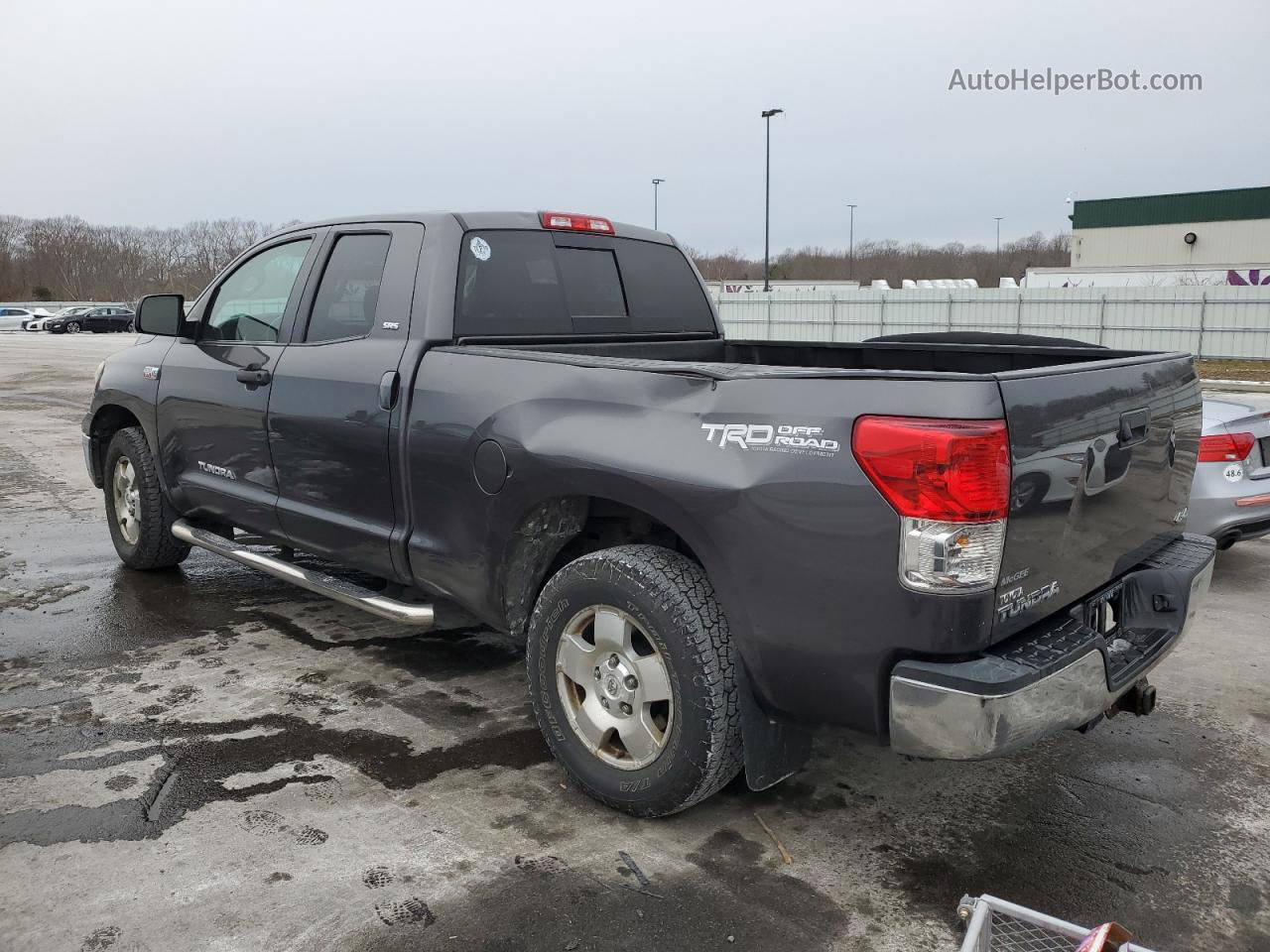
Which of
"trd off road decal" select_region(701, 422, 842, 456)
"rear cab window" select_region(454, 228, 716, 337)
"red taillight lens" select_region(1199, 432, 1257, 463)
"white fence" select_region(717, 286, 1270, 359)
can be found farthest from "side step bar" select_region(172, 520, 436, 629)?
"white fence" select_region(717, 286, 1270, 359)

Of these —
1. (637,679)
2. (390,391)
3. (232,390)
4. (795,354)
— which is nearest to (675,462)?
(637,679)

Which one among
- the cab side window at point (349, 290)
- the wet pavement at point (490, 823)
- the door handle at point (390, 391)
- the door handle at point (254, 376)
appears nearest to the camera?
the wet pavement at point (490, 823)

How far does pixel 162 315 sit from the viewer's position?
5.45 meters

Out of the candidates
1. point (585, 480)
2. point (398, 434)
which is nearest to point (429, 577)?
point (398, 434)

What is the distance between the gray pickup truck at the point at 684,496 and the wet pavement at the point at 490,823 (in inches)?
12.6

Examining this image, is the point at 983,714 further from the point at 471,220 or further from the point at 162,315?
the point at 162,315

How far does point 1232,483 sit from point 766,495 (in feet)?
13.4

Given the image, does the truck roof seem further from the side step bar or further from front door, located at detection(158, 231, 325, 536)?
the side step bar

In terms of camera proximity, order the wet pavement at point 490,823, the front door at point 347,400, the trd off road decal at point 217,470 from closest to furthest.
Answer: the wet pavement at point 490,823 < the front door at point 347,400 < the trd off road decal at point 217,470

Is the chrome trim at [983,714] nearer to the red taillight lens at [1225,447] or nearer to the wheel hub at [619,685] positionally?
the wheel hub at [619,685]

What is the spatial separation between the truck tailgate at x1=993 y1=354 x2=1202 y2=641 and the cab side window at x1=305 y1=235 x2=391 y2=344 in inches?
104

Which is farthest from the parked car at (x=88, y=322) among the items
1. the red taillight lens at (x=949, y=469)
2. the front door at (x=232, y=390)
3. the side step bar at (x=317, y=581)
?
the red taillight lens at (x=949, y=469)

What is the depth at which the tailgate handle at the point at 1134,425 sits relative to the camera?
3062 millimetres

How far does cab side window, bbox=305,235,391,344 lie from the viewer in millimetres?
4352
